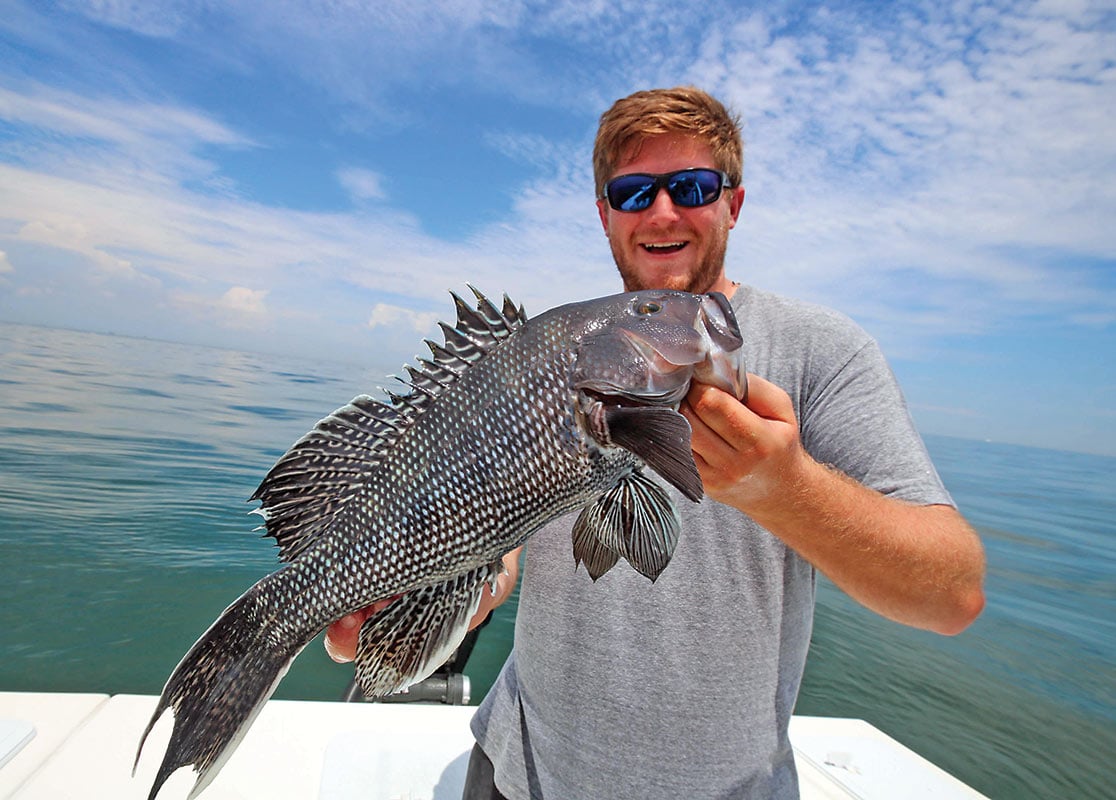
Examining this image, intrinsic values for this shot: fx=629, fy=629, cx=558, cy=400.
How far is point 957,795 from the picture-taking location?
4.21 meters

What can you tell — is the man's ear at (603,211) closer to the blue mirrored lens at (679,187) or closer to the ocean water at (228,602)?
the blue mirrored lens at (679,187)

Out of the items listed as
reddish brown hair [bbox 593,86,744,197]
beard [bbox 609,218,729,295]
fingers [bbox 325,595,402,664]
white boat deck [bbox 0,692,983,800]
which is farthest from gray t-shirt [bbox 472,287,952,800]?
white boat deck [bbox 0,692,983,800]

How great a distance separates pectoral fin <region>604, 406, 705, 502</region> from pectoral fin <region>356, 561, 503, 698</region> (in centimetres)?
66

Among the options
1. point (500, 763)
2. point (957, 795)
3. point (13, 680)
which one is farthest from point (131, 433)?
point (957, 795)

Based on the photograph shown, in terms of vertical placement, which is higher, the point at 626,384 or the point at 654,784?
the point at 626,384

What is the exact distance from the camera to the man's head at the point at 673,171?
2836mm

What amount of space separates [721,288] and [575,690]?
6.06 ft

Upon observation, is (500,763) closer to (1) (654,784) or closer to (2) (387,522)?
(1) (654,784)

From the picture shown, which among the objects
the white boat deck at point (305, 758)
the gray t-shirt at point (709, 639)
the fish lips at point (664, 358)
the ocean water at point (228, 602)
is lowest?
the ocean water at point (228, 602)

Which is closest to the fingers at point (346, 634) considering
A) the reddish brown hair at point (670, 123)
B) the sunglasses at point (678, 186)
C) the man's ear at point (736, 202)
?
the sunglasses at point (678, 186)

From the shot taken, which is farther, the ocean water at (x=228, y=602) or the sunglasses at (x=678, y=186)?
the ocean water at (x=228, y=602)

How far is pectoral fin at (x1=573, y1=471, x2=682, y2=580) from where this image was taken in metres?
1.75

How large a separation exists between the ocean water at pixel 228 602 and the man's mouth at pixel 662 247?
1.42m

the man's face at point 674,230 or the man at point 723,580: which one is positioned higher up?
the man's face at point 674,230
